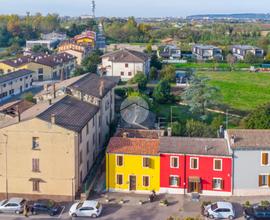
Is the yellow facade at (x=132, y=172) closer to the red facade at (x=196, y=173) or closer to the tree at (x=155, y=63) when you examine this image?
the red facade at (x=196, y=173)

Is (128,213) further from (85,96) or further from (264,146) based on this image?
(85,96)

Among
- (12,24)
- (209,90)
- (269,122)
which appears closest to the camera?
(269,122)

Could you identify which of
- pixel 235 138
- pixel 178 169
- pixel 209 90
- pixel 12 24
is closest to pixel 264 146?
pixel 235 138

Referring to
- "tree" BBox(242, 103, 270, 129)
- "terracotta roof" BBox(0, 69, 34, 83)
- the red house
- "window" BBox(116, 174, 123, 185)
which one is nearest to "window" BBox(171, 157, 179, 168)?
the red house

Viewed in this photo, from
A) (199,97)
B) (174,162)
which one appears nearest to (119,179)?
(174,162)

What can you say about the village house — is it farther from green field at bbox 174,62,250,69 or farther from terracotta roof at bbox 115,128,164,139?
terracotta roof at bbox 115,128,164,139

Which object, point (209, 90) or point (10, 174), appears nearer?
point (10, 174)
